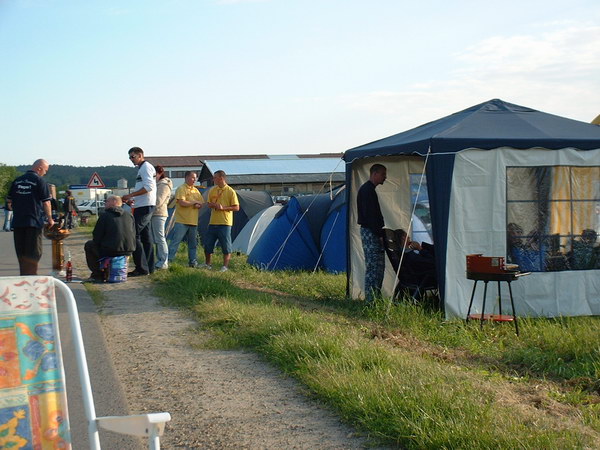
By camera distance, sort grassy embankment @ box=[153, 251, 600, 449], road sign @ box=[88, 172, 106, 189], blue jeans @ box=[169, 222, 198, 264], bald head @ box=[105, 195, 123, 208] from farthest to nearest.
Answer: road sign @ box=[88, 172, 106, 189], blue jeans @ box=[169, 222, 198, 264], bald head @ box=[105, 195, 123, 208], grassy embankment @ box=[153, 251, 600, 449]

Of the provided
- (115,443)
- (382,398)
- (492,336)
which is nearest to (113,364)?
(115,443)

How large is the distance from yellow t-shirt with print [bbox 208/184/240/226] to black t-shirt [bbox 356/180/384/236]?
4.66 m

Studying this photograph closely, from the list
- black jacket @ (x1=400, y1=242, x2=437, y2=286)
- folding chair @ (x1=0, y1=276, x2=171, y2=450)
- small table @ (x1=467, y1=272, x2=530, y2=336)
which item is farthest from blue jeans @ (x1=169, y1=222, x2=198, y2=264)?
folding chair @ (x1=0, y1=276, x2=171, y2=450)

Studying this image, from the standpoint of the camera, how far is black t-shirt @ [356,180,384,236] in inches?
400

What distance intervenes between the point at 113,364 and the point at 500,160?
509 cm

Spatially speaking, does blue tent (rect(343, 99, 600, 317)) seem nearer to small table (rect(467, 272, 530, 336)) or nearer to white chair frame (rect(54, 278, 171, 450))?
small table (rect(467, 272, 530, 336))

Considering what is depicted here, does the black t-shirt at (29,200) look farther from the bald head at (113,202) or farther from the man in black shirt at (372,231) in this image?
the man in black shirt at (372,231)

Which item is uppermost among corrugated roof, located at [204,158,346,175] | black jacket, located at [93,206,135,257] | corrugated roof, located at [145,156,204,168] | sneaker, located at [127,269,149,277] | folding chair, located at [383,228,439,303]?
corrugated roof, located at [145,156,204,168]

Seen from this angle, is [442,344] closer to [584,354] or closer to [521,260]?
[584,354]

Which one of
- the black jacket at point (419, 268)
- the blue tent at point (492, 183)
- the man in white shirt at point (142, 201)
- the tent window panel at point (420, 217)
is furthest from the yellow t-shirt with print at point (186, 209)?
the blue tent at point (492, 183)

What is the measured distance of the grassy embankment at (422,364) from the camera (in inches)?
181

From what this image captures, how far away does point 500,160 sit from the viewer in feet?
30.3

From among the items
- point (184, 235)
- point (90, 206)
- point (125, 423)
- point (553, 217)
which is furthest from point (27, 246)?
point (90, 206)

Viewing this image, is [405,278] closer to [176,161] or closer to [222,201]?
[222,201]
